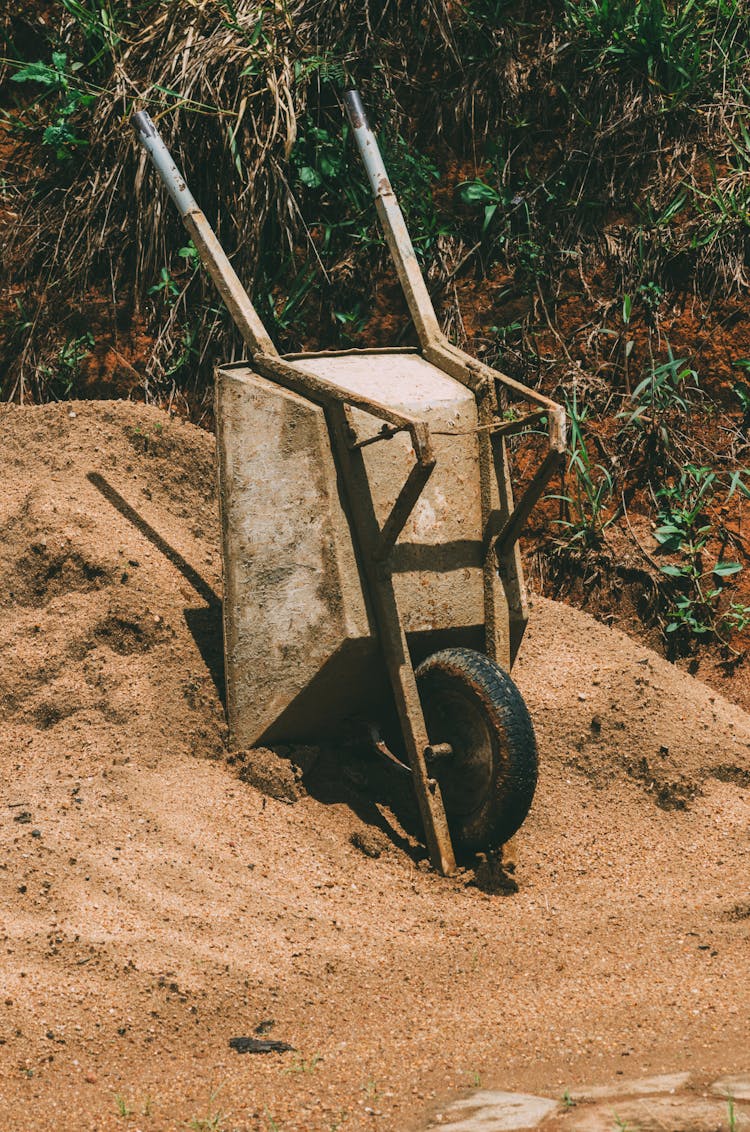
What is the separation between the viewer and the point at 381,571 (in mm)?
3562

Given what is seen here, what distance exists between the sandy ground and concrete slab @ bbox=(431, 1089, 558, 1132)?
8 cm

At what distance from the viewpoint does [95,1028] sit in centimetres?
253

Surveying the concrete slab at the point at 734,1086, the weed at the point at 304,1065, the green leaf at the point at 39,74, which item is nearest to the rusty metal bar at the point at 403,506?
the weed at the point at 304,1065

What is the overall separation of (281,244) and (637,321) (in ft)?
5.28

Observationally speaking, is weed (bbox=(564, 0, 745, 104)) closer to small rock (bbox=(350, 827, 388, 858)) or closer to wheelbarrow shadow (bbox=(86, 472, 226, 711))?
wheelbarrow shadow (bbox=(86, 472, 226, 711))

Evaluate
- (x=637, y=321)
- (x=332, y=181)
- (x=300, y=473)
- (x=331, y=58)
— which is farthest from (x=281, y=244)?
(x=300, y=473)

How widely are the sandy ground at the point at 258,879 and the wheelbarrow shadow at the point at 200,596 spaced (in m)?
0.01

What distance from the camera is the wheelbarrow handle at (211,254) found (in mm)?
3986

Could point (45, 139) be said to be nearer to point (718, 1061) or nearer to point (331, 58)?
point (331, 58)

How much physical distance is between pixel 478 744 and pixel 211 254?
6.43 feet

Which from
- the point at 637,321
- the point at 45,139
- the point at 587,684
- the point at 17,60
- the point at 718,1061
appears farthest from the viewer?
the point at 17,60

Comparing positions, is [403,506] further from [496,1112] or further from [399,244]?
[496,1112]

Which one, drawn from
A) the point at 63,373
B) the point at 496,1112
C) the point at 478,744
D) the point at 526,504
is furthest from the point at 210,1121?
the point at 63,373

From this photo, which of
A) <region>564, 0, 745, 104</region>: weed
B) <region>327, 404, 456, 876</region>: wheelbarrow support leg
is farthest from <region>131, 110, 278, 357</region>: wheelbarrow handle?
<region>564, 0, 745, 104</region>: weed
